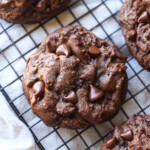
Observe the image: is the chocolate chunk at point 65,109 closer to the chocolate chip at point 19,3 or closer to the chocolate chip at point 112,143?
the chocolate chip at point 112,143

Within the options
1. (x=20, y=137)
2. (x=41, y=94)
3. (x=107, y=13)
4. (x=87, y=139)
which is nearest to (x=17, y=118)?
(x=20, y=137)

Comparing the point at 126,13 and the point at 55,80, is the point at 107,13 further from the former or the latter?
the point at 55,80

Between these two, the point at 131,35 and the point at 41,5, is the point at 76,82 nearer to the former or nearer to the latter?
the point at 131,35

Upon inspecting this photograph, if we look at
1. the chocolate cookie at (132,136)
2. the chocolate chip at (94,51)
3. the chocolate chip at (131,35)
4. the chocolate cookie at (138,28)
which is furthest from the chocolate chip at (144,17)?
the chocolate cookie at (132,136)

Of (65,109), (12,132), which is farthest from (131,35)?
(12,132)

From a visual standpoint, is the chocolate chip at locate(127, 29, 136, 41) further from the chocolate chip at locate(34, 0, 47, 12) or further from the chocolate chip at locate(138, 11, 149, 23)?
the chocolate chip at locate(34, 0, 47, 12)

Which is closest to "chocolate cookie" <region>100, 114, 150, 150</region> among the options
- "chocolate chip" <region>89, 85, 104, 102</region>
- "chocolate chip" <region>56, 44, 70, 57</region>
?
"chocolate chip" <region>89, 85, 104, 102</region>
